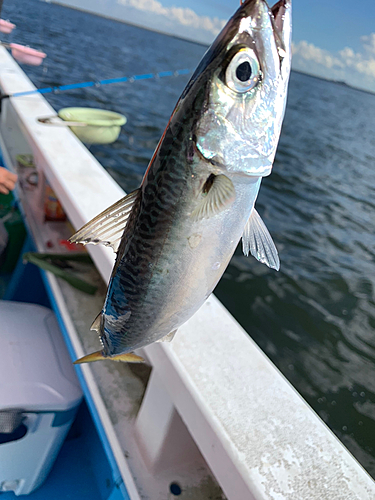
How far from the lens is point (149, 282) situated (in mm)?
938

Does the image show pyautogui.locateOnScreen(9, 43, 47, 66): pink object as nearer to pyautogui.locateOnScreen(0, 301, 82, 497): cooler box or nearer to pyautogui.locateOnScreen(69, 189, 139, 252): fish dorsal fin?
pyautogui.locateOnScreen(0, 301, 82, 497): cooler box

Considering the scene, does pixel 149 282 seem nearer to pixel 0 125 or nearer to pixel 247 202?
pixel 247 202

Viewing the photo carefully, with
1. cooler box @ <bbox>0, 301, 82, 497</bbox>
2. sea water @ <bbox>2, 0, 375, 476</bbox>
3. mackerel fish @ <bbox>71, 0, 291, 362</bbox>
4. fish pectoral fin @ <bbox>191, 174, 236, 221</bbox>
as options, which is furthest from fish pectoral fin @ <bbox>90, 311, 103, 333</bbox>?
sea water @ <bbox>2, 0, 375, 476</bbox>

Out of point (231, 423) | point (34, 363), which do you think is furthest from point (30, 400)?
point (231, 423)

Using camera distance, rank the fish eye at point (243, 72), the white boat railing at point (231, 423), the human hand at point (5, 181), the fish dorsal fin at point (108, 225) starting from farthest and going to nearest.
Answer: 1. the human hand at point (5, 181)
2. the white boat railing at point (231, 423)
3. the fish dorsal fin at point (108, 225)
4. the fish eye at point (243, 72)

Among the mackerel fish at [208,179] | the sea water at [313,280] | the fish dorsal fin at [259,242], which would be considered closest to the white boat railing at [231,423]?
the mackerel fish at [208,179]

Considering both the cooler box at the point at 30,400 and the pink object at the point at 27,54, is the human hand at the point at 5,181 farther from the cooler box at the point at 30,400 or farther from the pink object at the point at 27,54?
the pink object at the point at 27,54

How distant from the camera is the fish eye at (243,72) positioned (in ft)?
2.66

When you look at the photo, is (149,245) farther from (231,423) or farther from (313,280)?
(313,280)

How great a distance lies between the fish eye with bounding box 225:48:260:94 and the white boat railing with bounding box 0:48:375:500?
111cm

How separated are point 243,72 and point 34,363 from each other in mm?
1888

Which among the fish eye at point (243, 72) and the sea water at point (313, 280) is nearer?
the fish eye at point (243, 72)

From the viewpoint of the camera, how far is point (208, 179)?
2.83ft

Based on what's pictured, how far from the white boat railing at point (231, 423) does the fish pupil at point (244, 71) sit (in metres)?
1.13
